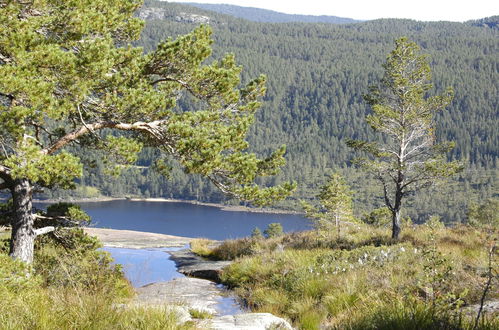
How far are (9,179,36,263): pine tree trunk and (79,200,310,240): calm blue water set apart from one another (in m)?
110

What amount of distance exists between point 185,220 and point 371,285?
157819 mm

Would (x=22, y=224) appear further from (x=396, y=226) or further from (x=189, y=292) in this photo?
(x=396, y=226)

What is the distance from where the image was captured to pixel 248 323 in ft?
22.1

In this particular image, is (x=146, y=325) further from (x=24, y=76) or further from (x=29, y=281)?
(x=24, y=76)

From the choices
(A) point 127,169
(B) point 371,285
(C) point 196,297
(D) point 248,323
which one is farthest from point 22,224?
(B) point 371,285

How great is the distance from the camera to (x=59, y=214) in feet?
34.8

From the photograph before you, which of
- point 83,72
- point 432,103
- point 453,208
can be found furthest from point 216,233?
point 83,72

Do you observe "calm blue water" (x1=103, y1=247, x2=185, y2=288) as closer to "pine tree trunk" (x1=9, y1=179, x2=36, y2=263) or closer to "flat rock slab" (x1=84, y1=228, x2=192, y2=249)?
"pine tree trunk" (x1=9, y1=179, x2=36, y2=263)

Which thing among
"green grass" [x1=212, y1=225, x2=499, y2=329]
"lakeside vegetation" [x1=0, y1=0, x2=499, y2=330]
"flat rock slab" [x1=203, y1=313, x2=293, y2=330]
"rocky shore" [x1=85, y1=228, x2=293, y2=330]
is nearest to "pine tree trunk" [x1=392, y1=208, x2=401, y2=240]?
"green grass" [x1=212, y1=225, x2=499, y2=329]

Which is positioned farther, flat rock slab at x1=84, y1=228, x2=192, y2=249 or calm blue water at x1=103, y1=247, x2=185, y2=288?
flat rock slab at x1=84, y1=228, x2=192, y2=249

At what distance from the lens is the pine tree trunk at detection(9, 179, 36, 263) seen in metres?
9.11

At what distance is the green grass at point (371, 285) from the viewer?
16.7 feet

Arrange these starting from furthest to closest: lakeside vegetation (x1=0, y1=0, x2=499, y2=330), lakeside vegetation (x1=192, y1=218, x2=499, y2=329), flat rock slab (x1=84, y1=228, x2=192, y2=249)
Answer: flat rock slab (x1=84, y1=228, x2=192, y2=249) → lakeside vegetation (x1=0, y1=0, x2=499, y2=330) → lakeside vegetation (x1=192, y1=218, x2=499, y2=329)

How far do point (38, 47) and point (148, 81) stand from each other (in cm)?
309
